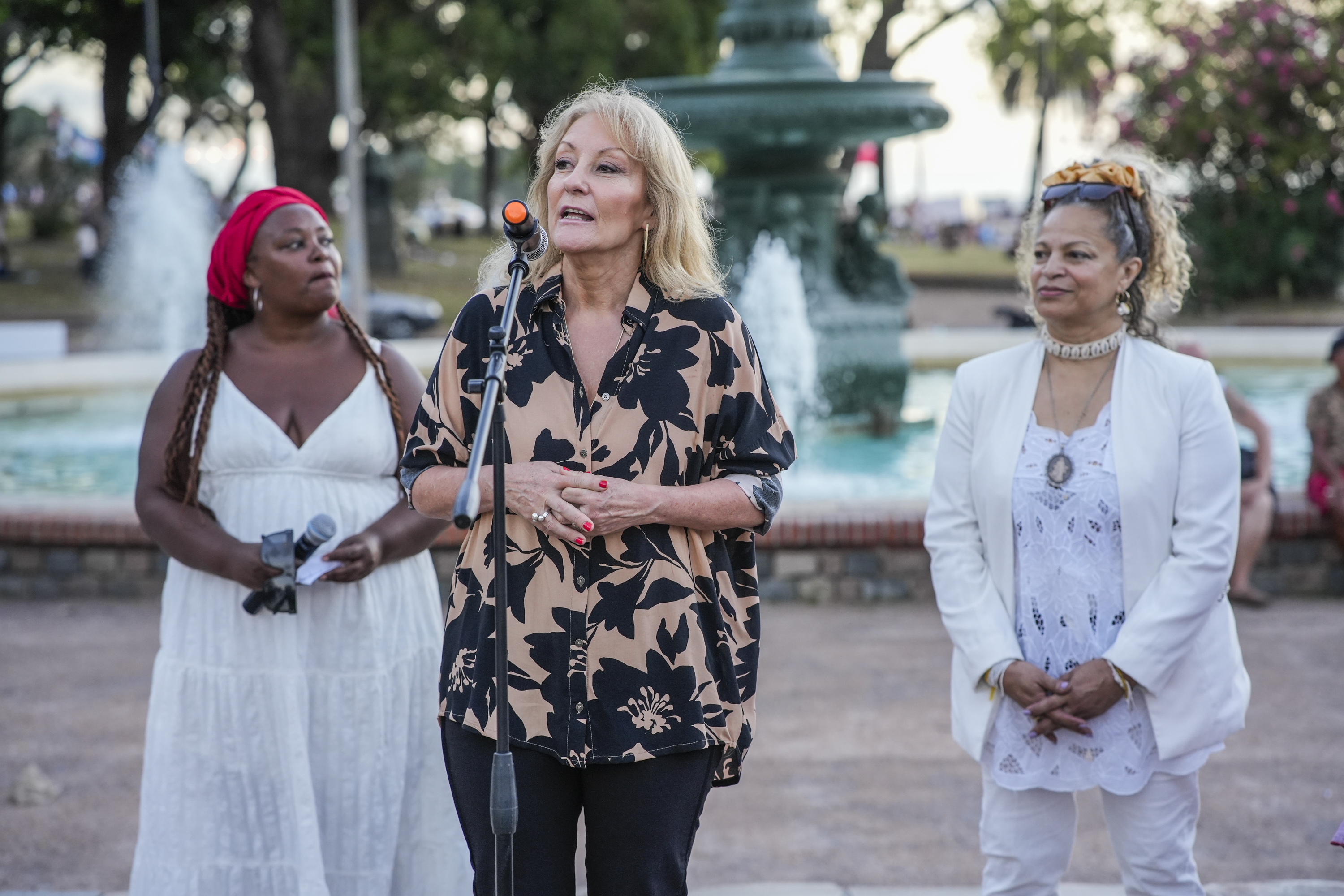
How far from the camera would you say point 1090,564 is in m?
3.25

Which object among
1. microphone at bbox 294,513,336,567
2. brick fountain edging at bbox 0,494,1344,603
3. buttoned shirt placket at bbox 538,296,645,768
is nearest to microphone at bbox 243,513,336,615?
microphone at bbox 294,513,336,567

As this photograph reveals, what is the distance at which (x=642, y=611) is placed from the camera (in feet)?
8.51

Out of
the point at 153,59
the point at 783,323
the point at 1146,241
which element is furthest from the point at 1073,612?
the point at 153,59

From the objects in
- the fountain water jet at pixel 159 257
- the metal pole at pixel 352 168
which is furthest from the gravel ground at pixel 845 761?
the metal pole at pixel 352 168

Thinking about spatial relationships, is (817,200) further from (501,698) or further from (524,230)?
(501,698)

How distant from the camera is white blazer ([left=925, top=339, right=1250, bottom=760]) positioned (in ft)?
10.3

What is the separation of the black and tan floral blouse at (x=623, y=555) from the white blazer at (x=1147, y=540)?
750 millimetres

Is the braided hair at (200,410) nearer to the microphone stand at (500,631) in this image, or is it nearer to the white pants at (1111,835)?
the microphone stand at (500,631)

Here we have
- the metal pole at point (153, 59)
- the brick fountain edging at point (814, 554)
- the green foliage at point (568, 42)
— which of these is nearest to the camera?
the brick fountain edging at point (814, 554)

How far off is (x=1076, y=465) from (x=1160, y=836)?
86 centimetres

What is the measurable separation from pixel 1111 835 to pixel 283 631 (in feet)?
6.73

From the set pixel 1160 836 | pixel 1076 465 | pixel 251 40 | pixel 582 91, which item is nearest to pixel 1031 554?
pixel 1076 465

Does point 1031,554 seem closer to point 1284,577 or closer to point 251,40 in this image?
point 1284,577

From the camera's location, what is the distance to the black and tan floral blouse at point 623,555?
2580 millimetres
